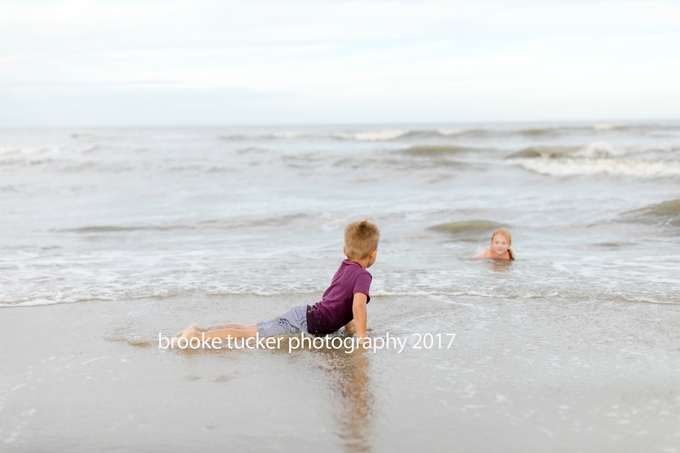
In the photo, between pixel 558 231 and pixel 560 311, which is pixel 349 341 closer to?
pixel 560 311

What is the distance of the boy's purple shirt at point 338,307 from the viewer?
475 centimetres

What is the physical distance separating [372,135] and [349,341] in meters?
40.4

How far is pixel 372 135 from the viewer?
44.5 m

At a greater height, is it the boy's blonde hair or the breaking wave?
the boy's blonde hair

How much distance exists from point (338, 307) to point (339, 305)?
0.02m

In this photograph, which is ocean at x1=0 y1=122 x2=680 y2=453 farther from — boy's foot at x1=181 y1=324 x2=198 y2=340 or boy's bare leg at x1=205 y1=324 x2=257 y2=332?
boy's bare leg at x1=205 y1=324 x2=257 y2=332

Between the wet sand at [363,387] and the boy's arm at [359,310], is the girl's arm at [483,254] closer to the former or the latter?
the wet sand at [363,387]

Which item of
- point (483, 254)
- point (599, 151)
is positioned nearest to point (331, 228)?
point (483, 254)

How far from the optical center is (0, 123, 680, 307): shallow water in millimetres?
6523

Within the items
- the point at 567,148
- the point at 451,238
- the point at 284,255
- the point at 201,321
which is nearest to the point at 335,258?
the point at 284,255

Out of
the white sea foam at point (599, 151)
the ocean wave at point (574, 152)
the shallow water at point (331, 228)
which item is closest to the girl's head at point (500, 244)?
the shallow water at point (331, 228)

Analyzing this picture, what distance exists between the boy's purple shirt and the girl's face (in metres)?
→ 3.46

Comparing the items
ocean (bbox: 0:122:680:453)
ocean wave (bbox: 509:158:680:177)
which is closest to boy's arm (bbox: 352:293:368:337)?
ocean (bbox: 0:122:680:453)

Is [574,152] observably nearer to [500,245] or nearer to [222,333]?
[500,245]
